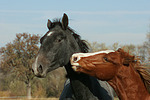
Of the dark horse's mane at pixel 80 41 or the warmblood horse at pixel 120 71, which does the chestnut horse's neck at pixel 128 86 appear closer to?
the warmblood horse at pixel 120 71

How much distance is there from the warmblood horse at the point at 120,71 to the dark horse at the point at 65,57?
810 millimetres

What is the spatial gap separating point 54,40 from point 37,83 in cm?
3185

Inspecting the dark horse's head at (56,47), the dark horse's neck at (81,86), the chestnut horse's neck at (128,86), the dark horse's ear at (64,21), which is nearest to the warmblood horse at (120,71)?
the chestnut horse's neck at (128,86)

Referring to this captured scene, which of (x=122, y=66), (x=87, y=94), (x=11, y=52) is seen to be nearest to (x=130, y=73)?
(x=122, y=66)

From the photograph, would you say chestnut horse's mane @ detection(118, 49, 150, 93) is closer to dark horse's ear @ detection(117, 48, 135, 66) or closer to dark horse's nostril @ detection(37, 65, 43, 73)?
dark horse's ear @ detection(117, 48, 135, 66)

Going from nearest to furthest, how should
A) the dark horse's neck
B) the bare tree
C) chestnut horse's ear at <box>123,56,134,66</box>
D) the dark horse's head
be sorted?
chestnut horse's ear at <box>123,56,134,66</box> < the dark horse's head < the dark horse's neck < the bare tree

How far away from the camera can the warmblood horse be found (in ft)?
13.4

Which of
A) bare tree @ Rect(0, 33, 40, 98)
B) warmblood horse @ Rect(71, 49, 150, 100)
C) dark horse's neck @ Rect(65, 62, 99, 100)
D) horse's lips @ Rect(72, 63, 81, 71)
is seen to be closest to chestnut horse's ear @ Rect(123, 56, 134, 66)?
warmblood horse @ Rect(71, 49, 150, 100)

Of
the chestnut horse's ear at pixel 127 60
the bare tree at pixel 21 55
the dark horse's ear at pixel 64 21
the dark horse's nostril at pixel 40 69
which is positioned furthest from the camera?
the bare tree at pixel 21 55

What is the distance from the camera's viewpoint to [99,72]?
4.13 meters

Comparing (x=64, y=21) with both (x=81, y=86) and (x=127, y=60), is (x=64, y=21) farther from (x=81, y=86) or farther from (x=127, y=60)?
(x=127, y=60)

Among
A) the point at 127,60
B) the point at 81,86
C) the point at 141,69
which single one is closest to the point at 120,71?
the point at 127,60

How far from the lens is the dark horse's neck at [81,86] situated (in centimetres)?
511

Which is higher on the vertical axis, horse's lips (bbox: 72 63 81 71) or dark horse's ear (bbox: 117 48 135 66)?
dark horse's ear (bbox: 117 48 135 66)
